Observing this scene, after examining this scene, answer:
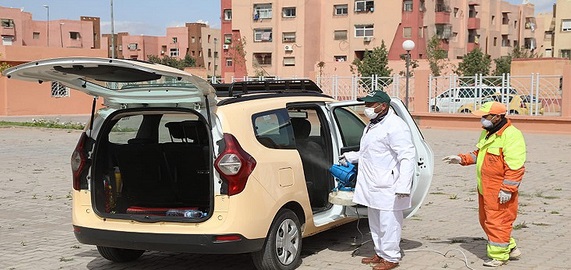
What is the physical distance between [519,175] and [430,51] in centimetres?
Result: 5615

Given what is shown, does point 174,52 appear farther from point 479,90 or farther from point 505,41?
point 479,90

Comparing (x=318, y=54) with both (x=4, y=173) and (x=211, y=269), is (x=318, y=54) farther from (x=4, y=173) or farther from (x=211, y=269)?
(x=211, y=269)

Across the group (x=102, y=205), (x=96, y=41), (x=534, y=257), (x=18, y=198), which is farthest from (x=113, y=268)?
(x=96, y=41)

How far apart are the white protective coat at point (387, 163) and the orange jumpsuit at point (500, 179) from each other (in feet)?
2.58

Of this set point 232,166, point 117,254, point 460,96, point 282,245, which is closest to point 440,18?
point 460,96

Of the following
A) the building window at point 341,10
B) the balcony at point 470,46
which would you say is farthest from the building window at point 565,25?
the building window at point 341,10

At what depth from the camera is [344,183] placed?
6625 mm

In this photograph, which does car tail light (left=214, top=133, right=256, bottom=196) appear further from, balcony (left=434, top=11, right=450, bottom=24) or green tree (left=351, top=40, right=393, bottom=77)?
balcony (left=434, top=11, right=450, bottom=24)

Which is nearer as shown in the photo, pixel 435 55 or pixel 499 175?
pixel 499 175

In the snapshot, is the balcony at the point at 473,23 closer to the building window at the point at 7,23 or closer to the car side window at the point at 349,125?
the building window at the point at 7,23

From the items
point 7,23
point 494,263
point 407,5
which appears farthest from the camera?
point 7,23

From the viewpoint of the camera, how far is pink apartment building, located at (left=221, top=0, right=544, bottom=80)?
62781mm

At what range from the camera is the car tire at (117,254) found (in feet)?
21.4

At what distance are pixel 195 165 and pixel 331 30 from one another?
2397 inches
